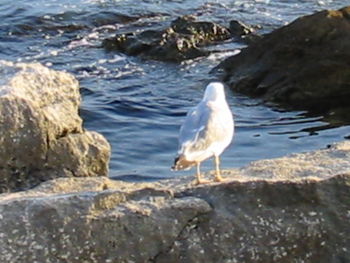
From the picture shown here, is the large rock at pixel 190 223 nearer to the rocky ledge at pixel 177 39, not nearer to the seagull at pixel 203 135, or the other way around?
the seagull at pixel 203 135

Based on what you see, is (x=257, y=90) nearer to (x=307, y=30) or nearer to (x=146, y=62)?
(x=307, y=30)

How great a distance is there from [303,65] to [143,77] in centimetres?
224

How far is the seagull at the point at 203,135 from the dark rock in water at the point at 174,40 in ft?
23.7

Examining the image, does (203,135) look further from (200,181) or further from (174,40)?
(174,40)

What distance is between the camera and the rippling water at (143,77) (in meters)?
9.48

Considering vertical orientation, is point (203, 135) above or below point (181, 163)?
above

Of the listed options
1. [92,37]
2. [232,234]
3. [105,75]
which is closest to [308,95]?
[105,75]

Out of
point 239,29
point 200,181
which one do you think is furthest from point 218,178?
point 239,29

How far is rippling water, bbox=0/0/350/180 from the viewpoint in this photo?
373 inches

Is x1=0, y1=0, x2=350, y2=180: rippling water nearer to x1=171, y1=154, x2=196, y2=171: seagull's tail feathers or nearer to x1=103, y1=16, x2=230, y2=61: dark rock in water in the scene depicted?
x1=103, y1=16, x2=230, y2=61: dark rock in water

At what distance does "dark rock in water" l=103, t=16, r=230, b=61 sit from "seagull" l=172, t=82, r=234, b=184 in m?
7.23

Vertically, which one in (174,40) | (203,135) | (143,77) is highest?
(203,135)

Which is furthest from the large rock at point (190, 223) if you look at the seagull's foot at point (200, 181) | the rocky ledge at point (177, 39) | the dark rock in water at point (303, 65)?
the rocky ledge at point (177, 39)

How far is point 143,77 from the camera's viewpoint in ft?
41.0
